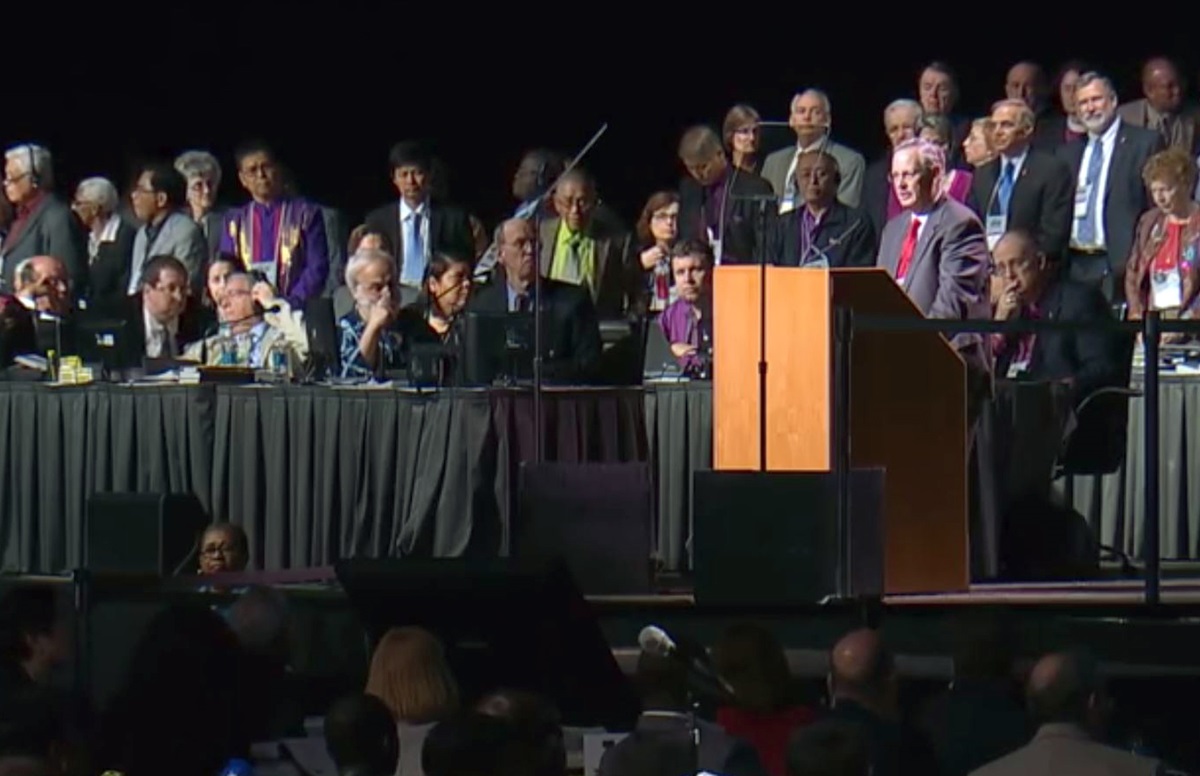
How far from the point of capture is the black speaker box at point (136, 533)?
1263cm

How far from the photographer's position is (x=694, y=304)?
47.5 feet

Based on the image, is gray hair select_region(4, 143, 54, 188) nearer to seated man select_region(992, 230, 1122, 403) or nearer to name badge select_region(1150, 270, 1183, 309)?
seated man select_region(992, 230, 1122, 403)

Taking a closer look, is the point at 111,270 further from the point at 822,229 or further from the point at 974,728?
the point at 974,728

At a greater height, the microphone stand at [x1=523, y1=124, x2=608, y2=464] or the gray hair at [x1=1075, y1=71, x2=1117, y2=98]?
the gray hair at [x1=1075, y1=71, x2=1117, y2=98]

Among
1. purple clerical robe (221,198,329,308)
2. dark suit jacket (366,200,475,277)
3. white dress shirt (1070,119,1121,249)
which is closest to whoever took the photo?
white dress shirt (1070,119,1121,249)

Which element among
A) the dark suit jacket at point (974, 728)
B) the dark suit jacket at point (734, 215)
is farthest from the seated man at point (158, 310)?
the dark suit jacket at point (974, 728)

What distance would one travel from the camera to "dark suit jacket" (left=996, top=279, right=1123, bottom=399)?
13273 millimetres

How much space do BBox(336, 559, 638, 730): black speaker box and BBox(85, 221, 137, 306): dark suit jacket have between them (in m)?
7.27

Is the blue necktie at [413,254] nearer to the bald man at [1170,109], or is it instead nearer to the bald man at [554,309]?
the bald man at [554,309]

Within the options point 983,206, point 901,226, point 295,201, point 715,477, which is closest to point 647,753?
point 715,477

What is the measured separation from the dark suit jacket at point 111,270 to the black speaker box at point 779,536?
20.2ft

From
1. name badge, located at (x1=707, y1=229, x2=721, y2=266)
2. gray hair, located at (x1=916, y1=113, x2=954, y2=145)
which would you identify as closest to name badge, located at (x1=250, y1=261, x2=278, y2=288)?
name badge, located at (x1=707, y1=229, x2=721, y2=266)

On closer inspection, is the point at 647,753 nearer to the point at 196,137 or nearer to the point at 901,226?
the point at 901,226

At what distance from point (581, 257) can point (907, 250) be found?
2337 millimetres
